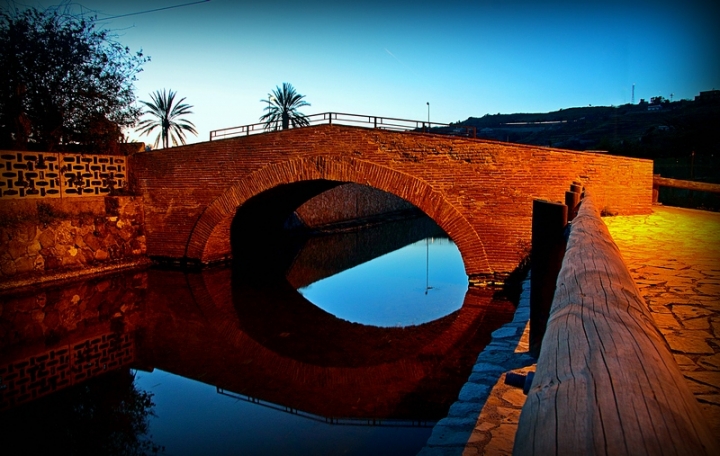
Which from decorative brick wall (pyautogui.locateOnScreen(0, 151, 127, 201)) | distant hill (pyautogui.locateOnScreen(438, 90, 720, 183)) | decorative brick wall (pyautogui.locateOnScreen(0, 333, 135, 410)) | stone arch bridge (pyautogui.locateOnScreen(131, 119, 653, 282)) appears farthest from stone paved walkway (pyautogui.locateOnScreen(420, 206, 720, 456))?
decorative brick wall (pyautogui.locateOnScreen(0, 151, 127, 201))

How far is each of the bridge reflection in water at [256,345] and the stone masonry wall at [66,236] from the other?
32.7 inches

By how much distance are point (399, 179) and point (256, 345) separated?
525 cm

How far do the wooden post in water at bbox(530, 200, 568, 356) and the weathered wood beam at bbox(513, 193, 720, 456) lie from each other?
2.73 m

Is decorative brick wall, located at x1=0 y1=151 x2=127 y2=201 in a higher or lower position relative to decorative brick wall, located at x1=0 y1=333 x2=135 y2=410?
higher

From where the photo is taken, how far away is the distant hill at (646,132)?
20.1 meters

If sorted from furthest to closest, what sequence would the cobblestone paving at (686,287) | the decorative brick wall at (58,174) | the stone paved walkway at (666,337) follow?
the decorative brick wall at (58,174)
the stone paved walkway at (666,337)
the cobblestone paving at (686,287)

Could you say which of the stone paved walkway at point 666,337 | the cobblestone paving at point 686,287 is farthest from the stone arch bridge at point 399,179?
the stone paved walkway at point 666,337

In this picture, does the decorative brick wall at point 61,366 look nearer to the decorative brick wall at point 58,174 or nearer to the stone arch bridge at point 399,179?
the decorative brick wall at point 58,174

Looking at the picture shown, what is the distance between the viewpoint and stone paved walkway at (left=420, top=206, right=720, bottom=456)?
9.80 feet

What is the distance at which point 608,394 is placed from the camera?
956mm

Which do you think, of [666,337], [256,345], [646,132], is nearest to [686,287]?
[666,337]

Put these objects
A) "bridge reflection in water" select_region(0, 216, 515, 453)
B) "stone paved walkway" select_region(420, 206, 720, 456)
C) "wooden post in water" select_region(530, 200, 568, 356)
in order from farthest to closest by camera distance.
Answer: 1. "bridge reflection in water" select_region(0, 216, 515, 453)
2. "wooden post in water" select_region(530, 200, 568, 356)
3. "stone paved walkway" select_region(420, 206, 720, 456)

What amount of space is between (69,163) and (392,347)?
9.84m

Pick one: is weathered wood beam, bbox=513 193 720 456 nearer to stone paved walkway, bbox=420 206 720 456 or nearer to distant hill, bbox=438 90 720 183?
stone paved walkway, bbox=420 206 720 456
